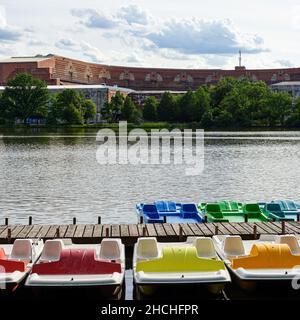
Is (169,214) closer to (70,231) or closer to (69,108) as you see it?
(70,231)

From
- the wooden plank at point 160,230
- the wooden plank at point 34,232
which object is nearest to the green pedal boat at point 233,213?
the wooden plank at point 160,230

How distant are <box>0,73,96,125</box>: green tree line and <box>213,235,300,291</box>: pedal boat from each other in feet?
439

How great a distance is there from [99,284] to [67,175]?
3564cm

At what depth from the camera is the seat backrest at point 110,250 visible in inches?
722

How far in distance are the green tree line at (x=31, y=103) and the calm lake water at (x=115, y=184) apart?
281 feet

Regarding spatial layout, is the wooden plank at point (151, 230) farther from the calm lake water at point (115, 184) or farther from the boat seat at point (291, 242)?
the calm lake water at point (115, 184)

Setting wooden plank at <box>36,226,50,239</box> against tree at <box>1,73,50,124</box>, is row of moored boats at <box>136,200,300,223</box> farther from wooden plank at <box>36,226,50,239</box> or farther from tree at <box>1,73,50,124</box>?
tree at <box>1,73,50,124</box>

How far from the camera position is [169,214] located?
93.1 ft

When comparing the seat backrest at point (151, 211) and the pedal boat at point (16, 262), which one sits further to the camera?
the seat backrest at point (151, 211)

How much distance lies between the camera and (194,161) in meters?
64.1

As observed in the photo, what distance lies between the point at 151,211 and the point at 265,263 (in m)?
11.1

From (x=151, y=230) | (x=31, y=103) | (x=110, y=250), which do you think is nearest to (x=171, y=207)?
(x=151, y=230)
